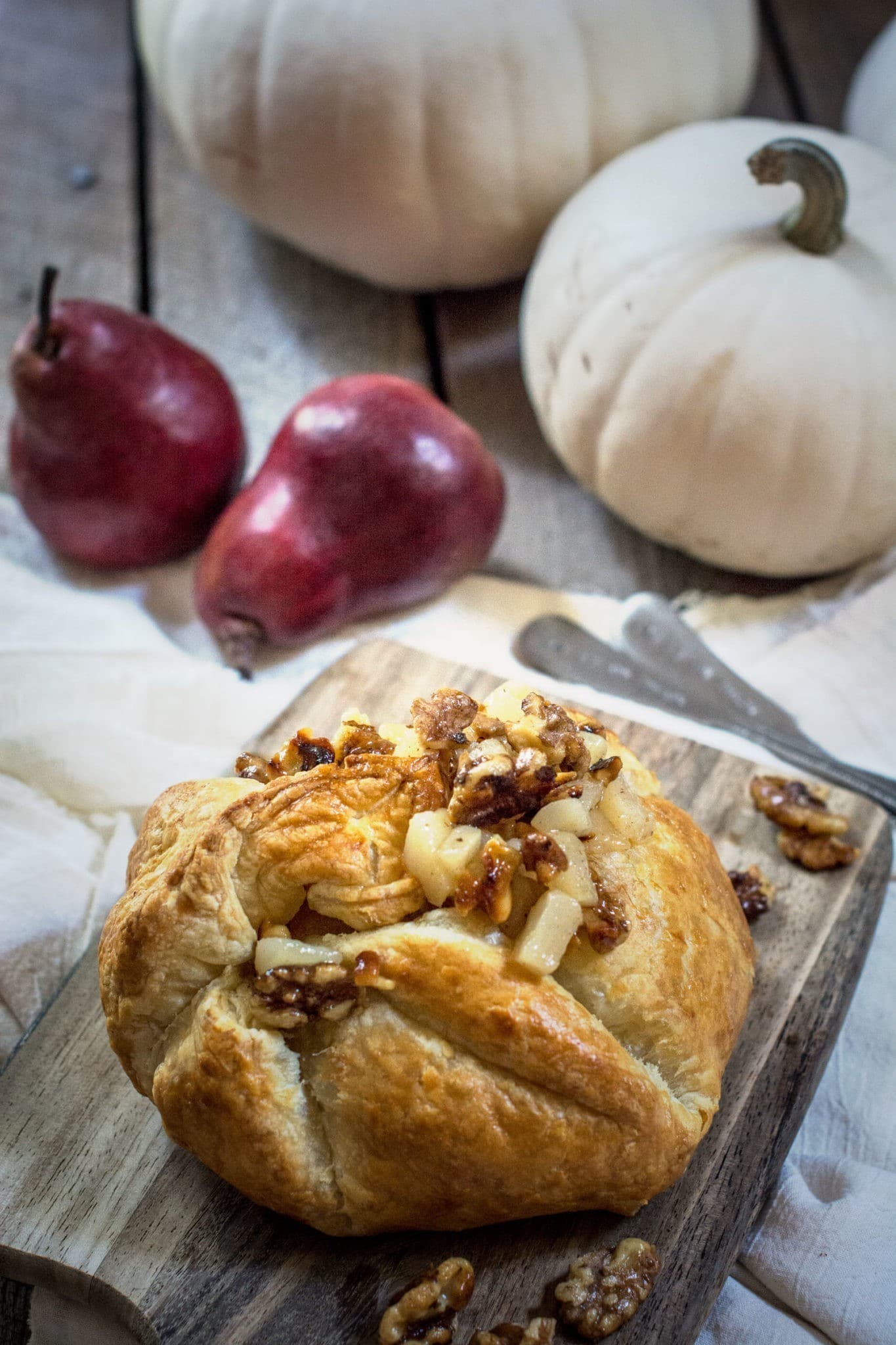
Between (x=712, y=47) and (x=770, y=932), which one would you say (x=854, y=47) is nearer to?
(x=712, y=47)

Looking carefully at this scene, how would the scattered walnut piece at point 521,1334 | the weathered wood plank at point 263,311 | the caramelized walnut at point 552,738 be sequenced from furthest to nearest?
the weathered wood plank at point 263,311 → the caramelized walnut at point 552,738 → the scattered walnut piece at point 521,1334

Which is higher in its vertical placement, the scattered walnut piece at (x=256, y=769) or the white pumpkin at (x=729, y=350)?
the white pumpkin at (x=729, y=350)

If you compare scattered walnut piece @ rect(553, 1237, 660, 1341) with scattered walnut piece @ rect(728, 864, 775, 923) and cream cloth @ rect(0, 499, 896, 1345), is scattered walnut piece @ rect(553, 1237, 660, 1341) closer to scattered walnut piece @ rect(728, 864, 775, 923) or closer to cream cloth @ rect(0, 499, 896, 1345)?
cream cloth @ rect(0, 499, 896, 1345)

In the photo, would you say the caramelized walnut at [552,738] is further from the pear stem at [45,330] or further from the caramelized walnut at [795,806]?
the pear stem at [45,330]

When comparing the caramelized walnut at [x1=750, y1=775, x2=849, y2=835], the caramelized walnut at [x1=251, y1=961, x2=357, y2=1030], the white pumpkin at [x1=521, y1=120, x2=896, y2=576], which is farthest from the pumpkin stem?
the caramelized walnut at [x1=251, y1=961, x2=357, y2=1030]

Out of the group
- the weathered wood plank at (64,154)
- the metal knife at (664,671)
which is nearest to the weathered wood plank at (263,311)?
the weathered wood plank at (64,154)

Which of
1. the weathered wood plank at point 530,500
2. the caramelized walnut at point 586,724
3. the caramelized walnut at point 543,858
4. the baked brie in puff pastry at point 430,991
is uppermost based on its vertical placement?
the caramelized walnut at point 543,858

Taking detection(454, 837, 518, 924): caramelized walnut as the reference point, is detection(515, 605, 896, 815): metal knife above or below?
below
